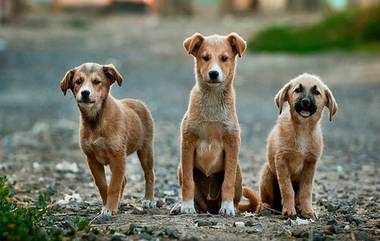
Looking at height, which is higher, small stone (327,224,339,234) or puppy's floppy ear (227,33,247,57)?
puppy's floppy ear (227,33,247,57)

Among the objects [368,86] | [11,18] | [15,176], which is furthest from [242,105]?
[11,18]

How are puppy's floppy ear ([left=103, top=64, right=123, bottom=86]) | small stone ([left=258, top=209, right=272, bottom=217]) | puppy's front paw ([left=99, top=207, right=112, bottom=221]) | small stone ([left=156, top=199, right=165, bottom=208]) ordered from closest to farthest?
puppy's front paw ([left=99, top=207, right=112, bottom=221])
puppy's floppy ear ([left=103, top=64, right=123, bottom=86])
small stone ([left=258, top=209, right=272, bottom=217])
small stone ([left=156, top=199, right=165, bottom=208])

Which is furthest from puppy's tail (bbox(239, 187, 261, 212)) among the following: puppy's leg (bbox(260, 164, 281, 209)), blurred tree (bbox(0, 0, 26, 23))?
blurred tree (bbox(0, 0, 26, 23))

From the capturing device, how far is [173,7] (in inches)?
1356

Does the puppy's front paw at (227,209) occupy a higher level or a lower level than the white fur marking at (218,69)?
lower

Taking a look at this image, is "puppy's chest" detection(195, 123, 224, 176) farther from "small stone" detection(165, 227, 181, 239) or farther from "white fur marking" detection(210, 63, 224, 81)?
"small stone" detection(165, 227, 181, 239)

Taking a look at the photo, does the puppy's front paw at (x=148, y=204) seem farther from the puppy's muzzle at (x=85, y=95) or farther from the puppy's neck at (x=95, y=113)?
the puppy's muzzle at (x=85, y=95)

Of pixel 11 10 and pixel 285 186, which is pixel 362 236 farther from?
pixel 11 10

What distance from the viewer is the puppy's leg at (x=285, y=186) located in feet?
26.5

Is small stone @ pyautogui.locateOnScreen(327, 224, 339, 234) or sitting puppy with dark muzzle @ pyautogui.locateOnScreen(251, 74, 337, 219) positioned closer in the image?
small stone @ pyautogui.locateOnScreen(327, 224, 339, 234)

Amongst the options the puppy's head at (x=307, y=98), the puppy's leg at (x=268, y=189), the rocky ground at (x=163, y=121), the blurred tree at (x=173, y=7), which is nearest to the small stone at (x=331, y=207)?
the rocky ground at (x=163, y=121)

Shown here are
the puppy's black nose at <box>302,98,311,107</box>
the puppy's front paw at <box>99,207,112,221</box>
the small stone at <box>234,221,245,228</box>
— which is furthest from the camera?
the puppy's black nose at <box>302,98,311,107</box>

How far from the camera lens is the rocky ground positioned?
769 centimetres

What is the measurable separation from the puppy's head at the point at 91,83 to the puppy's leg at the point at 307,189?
5.35 feet
